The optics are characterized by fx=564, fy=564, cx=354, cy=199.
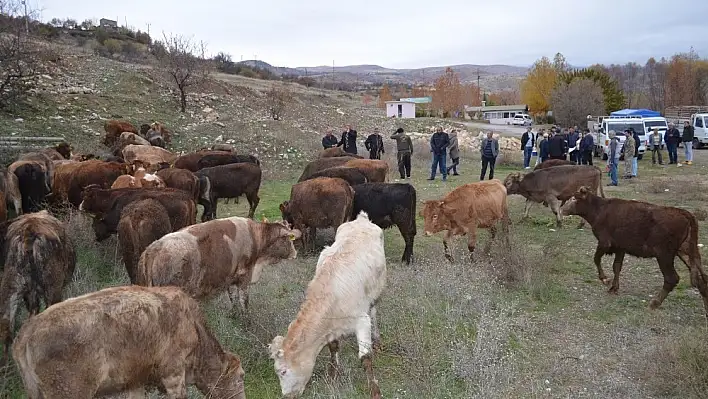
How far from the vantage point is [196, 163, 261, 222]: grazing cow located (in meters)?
12.2

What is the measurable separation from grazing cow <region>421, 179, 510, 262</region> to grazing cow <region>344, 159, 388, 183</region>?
3.52 m

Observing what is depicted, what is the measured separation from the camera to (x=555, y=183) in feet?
40.7

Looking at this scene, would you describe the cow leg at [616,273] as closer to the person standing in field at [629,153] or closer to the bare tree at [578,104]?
the person standing in field at [629,153]

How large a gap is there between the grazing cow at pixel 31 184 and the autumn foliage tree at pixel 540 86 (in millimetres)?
58984

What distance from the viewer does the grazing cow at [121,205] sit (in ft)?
26.5

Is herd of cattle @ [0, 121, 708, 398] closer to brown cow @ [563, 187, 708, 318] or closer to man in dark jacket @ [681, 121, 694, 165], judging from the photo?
brown cow @ [563, 187, 708, 318]

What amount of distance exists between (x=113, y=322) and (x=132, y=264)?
3.29m

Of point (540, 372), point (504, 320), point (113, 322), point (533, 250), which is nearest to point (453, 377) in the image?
point (540, 372)

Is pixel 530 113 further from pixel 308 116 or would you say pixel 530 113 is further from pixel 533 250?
pixel 533 250

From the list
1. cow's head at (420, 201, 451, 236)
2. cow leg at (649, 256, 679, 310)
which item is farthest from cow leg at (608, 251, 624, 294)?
cow's head at (420, 201, 451, 236)

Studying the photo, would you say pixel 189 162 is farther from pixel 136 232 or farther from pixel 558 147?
pixel 558 147

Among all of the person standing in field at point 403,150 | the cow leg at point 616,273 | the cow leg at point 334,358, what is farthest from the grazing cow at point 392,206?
the person standing in field at point 403,150

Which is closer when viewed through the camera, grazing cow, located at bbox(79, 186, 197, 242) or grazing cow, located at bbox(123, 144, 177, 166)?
grazing cow, located at bbox(79, 186, 197, 242)

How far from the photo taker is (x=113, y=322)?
3.74 meters
